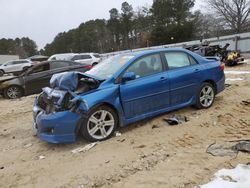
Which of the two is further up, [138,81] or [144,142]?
[138,81]

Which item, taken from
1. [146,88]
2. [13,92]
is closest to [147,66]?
[146,88]

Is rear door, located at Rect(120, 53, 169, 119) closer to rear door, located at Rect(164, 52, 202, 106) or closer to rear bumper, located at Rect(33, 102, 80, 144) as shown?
rear door, located at Rect(164, 52, 202, 106)

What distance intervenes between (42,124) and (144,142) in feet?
5.69

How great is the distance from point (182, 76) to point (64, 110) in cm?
265

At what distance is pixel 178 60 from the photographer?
264 inches

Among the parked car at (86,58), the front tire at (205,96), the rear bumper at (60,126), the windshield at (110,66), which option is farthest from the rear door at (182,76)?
the parked car at (86,58)

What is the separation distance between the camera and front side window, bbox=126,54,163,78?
601 cm

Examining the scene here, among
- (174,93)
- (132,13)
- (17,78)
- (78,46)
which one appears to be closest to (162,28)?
(132,13)

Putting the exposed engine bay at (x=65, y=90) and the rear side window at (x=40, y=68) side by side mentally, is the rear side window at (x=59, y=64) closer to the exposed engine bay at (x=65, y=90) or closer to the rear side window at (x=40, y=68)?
the rear side window at (x=40, y=68)

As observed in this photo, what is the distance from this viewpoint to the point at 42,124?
5.24 meters

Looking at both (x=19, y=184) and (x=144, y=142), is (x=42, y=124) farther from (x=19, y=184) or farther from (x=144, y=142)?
(x=144, y=142)

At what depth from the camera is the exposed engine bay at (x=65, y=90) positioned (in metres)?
5.16

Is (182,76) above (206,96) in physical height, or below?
above

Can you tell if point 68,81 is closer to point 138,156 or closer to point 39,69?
point 138,156
